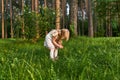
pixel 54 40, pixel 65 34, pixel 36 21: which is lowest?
pixel 54 40

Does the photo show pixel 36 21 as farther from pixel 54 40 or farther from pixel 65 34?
pixel 65 34

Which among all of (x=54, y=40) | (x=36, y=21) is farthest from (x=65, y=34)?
(x=36, y=21)

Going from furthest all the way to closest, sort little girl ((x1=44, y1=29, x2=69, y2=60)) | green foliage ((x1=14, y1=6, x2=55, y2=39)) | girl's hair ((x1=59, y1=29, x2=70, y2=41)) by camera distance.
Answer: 1. green foliage ((x1=14, y1=6, x2=55, y2=39))
2. little girl ((x1=44, y1=29, x2=69, y2=60))
3. girl's hair ((x1=59, y1=29, x2=70, y2=41))

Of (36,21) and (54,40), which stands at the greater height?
(36,21)

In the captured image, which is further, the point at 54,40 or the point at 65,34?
the point at 54,40

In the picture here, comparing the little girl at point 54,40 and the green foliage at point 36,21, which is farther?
the green foliage at point 36,21

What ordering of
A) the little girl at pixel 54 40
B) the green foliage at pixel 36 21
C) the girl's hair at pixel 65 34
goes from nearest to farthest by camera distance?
the girl's hair at pixel 65 34, the little girl at pixel 54 40, the green foliage at pixel 36 21

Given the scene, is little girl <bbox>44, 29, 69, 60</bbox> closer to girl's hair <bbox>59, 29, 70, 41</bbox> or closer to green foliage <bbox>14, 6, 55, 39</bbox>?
girl's hair <bbox>59, 29, 70, 41</bbox>

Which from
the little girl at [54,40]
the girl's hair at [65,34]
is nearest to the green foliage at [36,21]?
the little girl at [54,40]

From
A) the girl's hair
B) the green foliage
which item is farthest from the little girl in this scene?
the green foliage

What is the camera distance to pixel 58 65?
612 centimetres

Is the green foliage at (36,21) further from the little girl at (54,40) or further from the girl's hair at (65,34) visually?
the girl's hair at (65,34)

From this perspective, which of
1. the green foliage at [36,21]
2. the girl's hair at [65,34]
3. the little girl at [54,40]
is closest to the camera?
the girl's hair at [65,34]

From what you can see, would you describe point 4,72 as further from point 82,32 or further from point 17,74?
point 82,32
